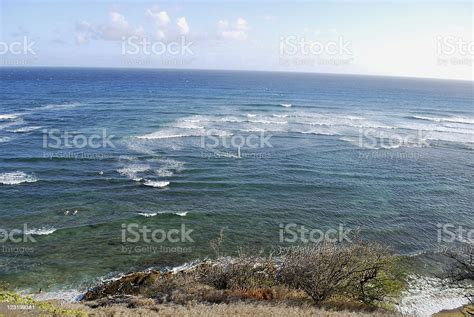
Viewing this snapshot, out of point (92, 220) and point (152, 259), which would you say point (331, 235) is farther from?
point (92, 220)

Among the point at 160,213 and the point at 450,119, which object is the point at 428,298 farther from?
the point at 450,119

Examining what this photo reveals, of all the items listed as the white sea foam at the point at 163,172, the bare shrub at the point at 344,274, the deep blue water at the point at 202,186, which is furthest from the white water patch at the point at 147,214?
the bare shrub at the point at 344,274

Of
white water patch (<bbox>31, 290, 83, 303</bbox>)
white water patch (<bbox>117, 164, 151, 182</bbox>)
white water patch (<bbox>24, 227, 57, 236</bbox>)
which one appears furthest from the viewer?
white water patch (<bbox>117, 164, 151, 182</bbox>)

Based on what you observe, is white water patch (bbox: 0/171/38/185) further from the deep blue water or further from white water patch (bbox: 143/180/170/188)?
white water patch (bbox: 143/180/170/188)

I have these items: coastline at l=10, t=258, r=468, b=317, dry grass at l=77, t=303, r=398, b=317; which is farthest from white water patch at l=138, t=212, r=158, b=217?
dry grass at l=77, t=303, r=398, b=317

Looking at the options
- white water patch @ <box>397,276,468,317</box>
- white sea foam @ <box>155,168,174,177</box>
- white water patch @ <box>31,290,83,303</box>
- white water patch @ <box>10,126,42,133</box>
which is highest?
white water patch @ <box>10,126,42,133</box>

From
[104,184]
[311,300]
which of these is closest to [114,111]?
[104,184]

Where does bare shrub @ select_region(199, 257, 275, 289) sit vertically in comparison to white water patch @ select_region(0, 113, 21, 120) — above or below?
below

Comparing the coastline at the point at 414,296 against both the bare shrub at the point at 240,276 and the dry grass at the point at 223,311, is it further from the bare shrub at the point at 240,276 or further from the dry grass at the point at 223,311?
the bare shrub at the point at 240,276

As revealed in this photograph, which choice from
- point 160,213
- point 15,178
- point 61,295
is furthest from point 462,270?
point 15,178
